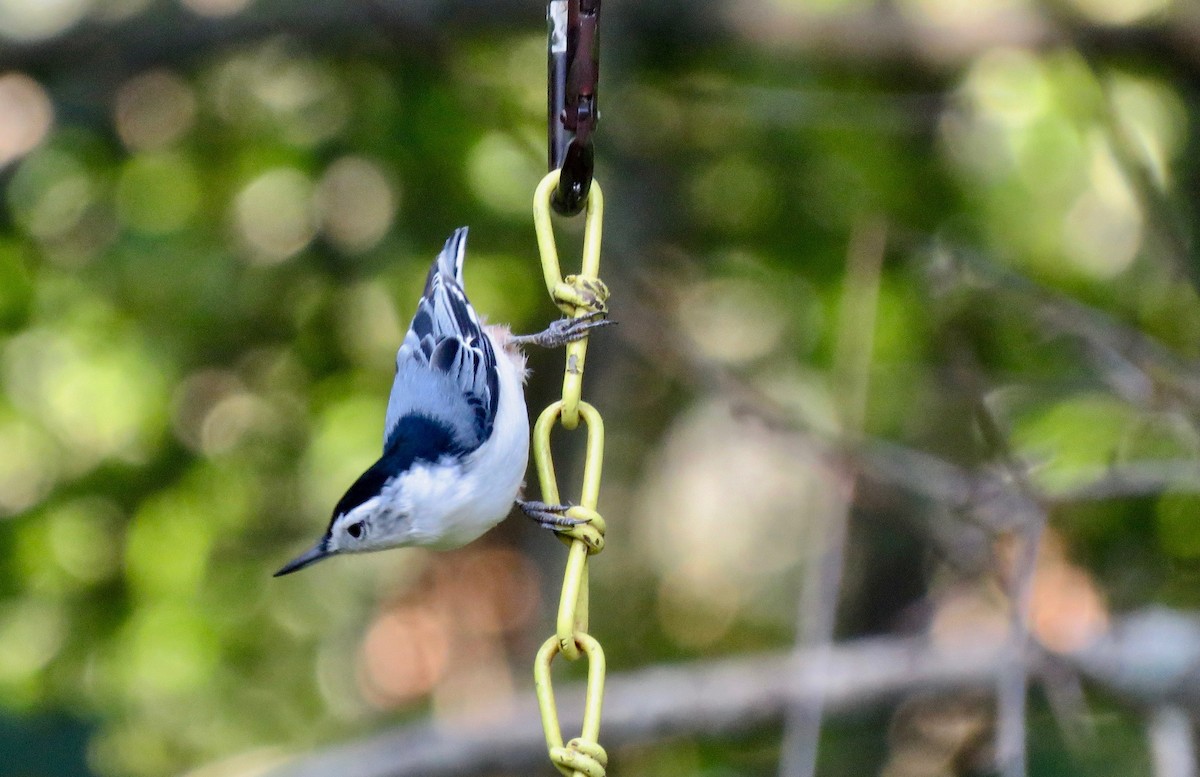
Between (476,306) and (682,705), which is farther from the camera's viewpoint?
(476,306)

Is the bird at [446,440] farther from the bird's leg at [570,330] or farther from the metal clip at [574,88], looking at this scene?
the metal clip at [574,88]

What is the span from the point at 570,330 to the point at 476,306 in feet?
5.32

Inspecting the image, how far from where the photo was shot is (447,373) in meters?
1.92

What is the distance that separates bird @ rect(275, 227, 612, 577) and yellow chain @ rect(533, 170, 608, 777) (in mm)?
131

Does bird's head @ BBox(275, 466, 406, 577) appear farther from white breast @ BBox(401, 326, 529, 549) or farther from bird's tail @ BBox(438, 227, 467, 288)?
bird's tail @ BBox(438, 227, 467, 288)

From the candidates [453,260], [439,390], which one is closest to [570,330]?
[439,390]

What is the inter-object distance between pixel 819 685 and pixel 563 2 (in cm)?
107

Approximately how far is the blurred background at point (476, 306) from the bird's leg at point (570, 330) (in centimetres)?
89

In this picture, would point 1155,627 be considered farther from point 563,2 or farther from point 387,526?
point 563,2

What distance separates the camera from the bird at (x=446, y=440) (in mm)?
1679

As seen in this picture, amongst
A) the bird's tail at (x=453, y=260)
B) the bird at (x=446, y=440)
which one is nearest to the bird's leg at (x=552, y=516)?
the bird at (x=446, y=440)

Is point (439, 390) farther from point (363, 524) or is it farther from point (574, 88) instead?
point (574, 88)

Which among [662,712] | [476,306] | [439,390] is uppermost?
[439,390]

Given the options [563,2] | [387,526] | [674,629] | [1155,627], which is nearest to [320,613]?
[674,629]
